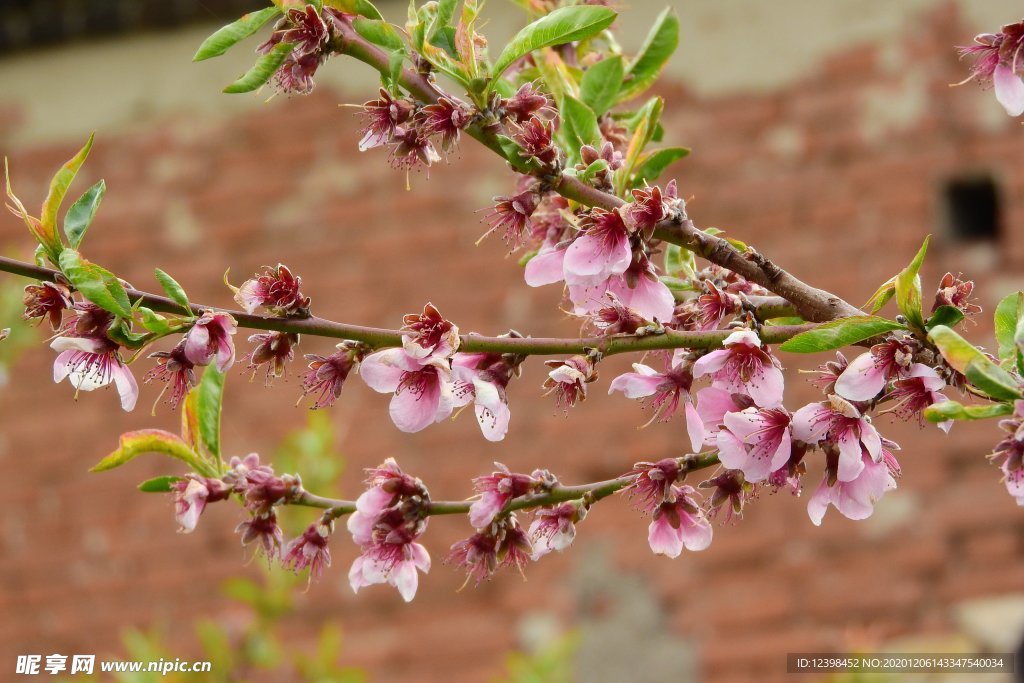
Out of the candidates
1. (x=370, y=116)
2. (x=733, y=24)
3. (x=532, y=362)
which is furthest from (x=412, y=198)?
(x=370, y=116)

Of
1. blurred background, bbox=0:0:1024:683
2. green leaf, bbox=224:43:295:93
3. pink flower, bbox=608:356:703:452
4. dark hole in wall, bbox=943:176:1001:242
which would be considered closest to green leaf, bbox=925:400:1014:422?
pink flower, bbox=608:356:703:452

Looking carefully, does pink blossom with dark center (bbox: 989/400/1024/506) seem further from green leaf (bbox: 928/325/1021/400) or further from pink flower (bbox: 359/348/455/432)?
pink flower (bbox: 359/348/455/432)

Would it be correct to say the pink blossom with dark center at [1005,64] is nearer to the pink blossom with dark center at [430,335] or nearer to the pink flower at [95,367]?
the pink blossom with dark center at [430,335]

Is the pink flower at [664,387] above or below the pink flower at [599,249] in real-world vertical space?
below

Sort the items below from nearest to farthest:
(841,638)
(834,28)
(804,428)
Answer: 1. (804,428)
2. (841,638)
3. (834,28)

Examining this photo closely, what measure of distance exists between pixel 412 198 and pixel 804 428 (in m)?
2.63

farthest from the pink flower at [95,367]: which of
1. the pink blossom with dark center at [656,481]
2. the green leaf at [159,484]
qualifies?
the pink blossom with dark center at [656,481]

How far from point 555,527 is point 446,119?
0.28 m

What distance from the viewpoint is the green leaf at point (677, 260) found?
959 millimetres

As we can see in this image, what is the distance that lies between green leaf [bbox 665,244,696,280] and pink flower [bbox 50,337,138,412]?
0.40 metres

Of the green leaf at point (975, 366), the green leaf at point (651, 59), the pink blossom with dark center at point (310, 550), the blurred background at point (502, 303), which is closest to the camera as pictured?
the green leaf at point (975, 366)

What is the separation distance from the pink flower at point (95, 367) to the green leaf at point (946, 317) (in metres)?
0.50

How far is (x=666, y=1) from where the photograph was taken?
329 cm

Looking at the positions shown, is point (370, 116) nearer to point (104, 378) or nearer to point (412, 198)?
point (104, 378)
